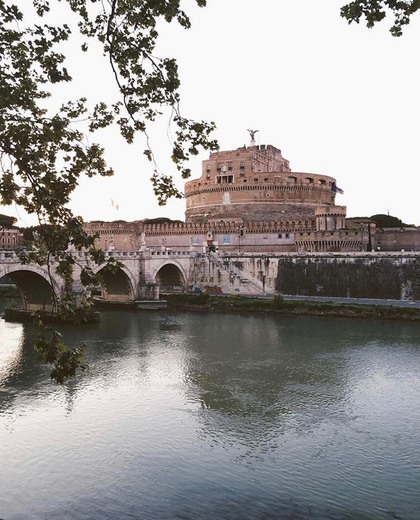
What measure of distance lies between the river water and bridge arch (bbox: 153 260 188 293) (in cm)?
1480

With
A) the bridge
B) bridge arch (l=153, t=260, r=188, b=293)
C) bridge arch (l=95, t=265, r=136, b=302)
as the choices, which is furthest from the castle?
bridge arch (l=95, t=265, r=136, b=302)

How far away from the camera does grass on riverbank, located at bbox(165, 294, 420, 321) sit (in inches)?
Answer: 912

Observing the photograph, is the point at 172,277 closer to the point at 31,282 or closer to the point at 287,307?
the point at 287,307

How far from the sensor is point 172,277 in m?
33.9

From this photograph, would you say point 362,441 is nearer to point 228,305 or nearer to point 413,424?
point 413,424

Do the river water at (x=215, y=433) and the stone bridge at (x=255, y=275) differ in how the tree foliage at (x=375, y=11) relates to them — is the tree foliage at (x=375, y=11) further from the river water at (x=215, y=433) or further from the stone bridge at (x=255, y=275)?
the stone bridge at (x=255, y=275)

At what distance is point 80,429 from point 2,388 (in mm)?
3444

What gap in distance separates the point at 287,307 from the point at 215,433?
52.6 ft

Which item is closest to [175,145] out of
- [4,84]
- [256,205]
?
[4,84]

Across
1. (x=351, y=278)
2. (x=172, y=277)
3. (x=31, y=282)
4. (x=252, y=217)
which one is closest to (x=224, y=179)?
(x=252, y=217)

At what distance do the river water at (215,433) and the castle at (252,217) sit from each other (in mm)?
18364

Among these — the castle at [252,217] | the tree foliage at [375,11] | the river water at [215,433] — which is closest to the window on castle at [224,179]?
the castle at [252,217]

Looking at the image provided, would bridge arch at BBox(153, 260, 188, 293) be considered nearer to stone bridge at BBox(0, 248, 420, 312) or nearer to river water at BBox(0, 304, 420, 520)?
stone bridge at BBox(0, 248, 420, 312)

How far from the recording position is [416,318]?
22.4 meters
